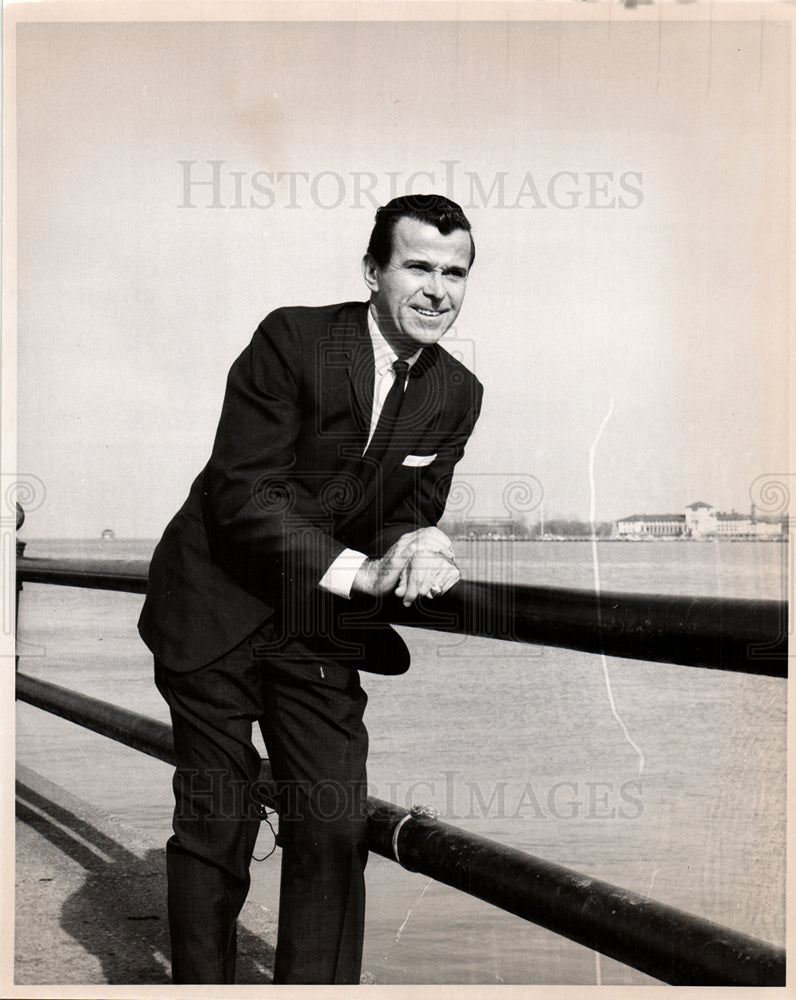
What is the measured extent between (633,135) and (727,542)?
0.89 m

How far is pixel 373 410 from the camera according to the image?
221 cm

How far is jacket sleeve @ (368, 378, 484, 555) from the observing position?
2186 mm

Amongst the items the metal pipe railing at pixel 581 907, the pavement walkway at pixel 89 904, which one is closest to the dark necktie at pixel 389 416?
the metal pipe railing at pixel 581 907

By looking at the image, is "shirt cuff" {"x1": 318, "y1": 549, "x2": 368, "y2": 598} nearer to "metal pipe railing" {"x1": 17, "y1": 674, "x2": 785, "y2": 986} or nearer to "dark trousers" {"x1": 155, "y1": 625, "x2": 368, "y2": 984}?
"dark trousers" {"x1": 155, "y1": 625, "x2": 368, "y2": 984}

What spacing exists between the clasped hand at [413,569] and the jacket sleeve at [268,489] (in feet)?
0.30

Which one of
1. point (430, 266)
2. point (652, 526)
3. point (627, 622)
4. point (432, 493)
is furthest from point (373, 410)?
point (627, 622)

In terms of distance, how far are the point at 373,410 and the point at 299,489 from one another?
0.22 meters

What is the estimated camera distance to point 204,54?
7.89 ft

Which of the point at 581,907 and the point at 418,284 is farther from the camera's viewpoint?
the point at 418,284

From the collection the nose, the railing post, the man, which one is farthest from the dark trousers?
the nose

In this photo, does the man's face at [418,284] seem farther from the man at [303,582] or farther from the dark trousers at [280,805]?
the dark trousers at [280,805]

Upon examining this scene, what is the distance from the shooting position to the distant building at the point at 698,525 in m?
2.29

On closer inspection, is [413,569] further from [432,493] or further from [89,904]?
[89,904]

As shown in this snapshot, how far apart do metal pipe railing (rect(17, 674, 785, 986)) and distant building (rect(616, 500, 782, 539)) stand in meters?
0.75
